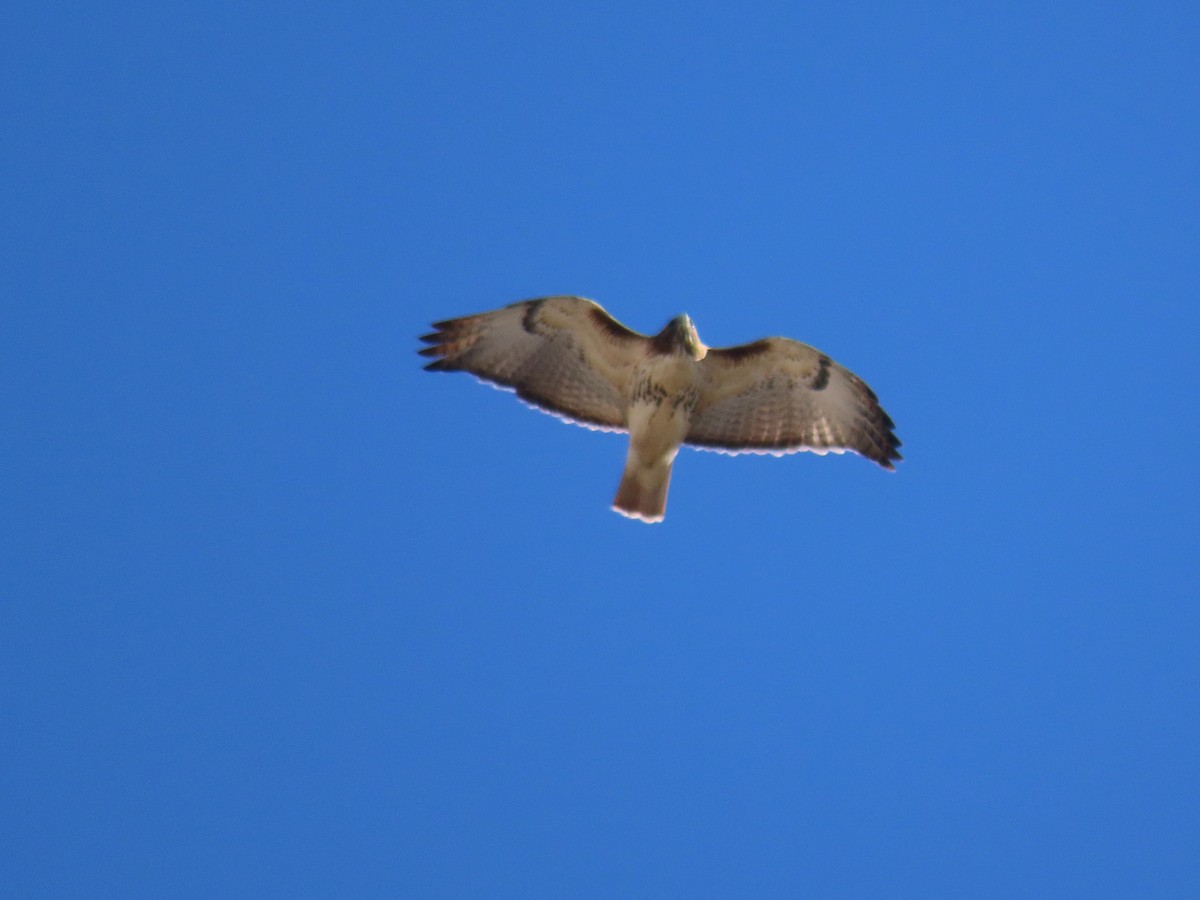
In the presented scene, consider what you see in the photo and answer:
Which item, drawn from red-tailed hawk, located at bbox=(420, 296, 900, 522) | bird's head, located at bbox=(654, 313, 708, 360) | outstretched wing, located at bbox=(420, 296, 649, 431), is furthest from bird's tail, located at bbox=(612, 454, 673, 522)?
bird's head, located at bbox=(654, 313, 708, 360)

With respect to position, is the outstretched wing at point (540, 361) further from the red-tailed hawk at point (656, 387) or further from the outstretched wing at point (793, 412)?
the outstretched wing at point (793, 412)

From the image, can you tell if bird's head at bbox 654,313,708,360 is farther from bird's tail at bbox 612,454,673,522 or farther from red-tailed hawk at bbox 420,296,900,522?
bird's tail at bbox 612,454,673,522

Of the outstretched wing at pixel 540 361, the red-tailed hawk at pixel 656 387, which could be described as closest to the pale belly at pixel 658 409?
the red-tailed hawk at pixel 656 387

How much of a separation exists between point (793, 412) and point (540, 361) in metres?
2.06

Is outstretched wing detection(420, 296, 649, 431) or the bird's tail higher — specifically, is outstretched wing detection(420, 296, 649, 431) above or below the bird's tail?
above

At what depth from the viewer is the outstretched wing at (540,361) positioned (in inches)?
446

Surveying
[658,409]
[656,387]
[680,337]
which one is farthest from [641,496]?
[680,337]

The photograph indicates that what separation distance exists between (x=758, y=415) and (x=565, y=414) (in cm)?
154

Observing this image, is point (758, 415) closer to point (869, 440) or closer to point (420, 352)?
point (869, 440)

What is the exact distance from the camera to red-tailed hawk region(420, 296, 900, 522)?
1113cm

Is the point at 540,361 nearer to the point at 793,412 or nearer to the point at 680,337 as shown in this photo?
the point at 680,337

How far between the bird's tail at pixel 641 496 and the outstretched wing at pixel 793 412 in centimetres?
50

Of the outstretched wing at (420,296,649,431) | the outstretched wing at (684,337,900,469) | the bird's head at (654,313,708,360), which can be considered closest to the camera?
the bird's head at (654,313,708,360)

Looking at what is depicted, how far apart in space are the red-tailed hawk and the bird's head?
24 mm
